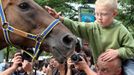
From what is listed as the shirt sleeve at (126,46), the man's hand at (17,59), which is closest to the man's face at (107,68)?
the shirt sleeve at (126,46)

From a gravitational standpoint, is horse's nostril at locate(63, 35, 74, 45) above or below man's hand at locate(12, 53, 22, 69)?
above

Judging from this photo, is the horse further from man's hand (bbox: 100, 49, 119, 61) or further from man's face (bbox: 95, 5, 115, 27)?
man's hand (bbox: 100, 49, 119, 61)

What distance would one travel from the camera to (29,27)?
541cm

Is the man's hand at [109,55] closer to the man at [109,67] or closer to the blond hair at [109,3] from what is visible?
the man at [109,67]

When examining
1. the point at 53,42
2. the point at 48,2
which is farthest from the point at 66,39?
the point at 48,2

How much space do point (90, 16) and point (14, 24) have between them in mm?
5155

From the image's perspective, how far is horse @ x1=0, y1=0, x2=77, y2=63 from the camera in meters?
5.34

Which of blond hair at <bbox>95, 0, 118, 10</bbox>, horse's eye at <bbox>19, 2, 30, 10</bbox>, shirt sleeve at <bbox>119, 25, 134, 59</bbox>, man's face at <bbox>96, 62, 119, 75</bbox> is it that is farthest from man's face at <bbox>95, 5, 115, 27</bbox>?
horse's eye at <bbox>19, 2, 30, 10</bbox>

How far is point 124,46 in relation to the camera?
4.87m

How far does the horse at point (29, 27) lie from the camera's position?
5.34 metres

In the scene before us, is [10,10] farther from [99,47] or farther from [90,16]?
[90,16]

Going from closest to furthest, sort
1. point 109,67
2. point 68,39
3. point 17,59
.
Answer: point 109,67 < point 68,39 < point 17,59

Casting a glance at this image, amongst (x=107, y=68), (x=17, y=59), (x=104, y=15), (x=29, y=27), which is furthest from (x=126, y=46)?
(x=17, y=59)

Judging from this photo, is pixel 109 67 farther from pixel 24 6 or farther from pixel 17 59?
pixel 17 59
